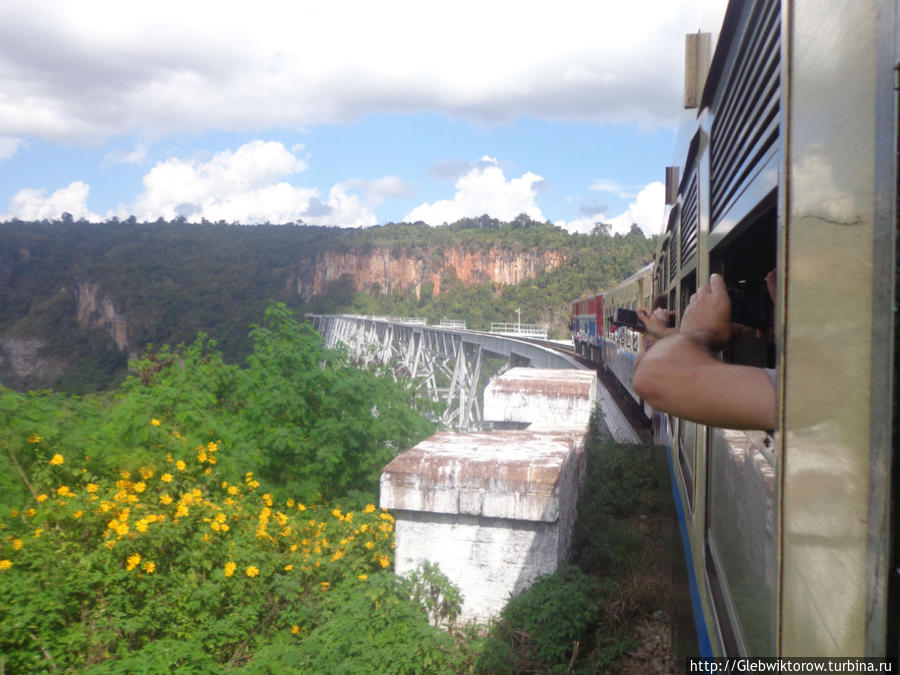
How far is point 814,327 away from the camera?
1.97 ft

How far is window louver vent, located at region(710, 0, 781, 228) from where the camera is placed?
0.89m

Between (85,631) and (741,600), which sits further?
(85,631)

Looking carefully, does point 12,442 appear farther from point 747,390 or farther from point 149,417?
point 747,390

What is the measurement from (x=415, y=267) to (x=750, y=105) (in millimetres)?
83354

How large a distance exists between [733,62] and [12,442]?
3.31 meters

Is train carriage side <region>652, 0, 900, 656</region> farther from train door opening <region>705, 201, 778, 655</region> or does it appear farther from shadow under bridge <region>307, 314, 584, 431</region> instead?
shadow under bridge <region>307, 314, 584, 431</region>

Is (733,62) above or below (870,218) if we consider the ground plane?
above

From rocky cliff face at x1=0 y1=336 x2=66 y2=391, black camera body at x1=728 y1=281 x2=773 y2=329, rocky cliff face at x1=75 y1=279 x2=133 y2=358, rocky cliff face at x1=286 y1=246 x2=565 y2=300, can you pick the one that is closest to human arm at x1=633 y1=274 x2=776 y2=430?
black camera body at x1=728 y1=281 x2=773 y2=329

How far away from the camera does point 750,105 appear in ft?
3.48

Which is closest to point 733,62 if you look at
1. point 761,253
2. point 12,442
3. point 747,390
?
point 761,253

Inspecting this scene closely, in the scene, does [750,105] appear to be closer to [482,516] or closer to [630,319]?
[630,319]

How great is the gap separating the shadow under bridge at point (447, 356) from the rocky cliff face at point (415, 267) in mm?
22258

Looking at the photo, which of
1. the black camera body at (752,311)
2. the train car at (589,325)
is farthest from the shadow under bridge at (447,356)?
the black camera body at (752,311)

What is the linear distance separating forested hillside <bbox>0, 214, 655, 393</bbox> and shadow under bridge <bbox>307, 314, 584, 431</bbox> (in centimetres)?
1260
